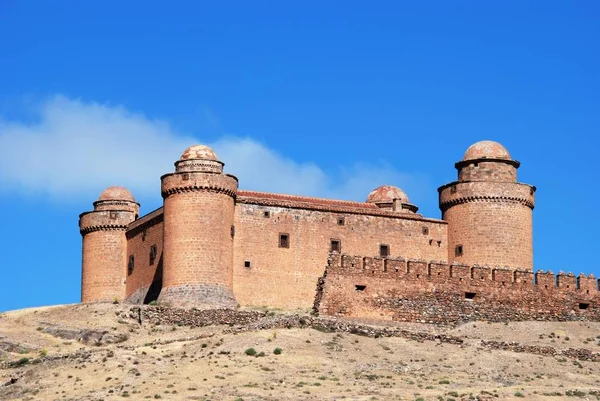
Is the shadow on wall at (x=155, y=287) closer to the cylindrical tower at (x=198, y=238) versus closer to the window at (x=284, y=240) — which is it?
the cylindrical tower at (x=198, y=238)

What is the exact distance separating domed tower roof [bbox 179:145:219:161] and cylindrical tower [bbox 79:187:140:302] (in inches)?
264

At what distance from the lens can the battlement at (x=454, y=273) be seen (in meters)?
64.1

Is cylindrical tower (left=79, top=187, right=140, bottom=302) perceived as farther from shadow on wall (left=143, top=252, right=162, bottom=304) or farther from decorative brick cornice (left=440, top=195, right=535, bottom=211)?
decorative brick cornice (left=440, top=195, right=535, bottom=211)

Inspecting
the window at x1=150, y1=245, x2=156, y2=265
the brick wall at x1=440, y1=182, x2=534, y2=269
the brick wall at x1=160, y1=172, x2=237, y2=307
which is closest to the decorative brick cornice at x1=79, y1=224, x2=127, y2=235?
the window at x1=150, y1=245, x2=156, y2=265

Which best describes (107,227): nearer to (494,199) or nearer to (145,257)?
(145,257)

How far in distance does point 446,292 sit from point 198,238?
1169 cm

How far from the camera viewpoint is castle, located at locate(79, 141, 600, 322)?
65062 mm

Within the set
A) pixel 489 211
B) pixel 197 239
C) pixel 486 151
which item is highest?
pixel 486 151

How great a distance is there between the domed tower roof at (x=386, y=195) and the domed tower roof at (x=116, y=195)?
41.9ft

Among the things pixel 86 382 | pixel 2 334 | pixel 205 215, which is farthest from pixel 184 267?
pixel 86 382

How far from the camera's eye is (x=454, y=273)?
6612cm

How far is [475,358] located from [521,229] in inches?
696

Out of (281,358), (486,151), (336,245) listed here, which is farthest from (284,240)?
(281,358)

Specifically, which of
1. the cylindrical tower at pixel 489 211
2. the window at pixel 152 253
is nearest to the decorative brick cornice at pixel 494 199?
the cylindrical tower at pixel 489 211
